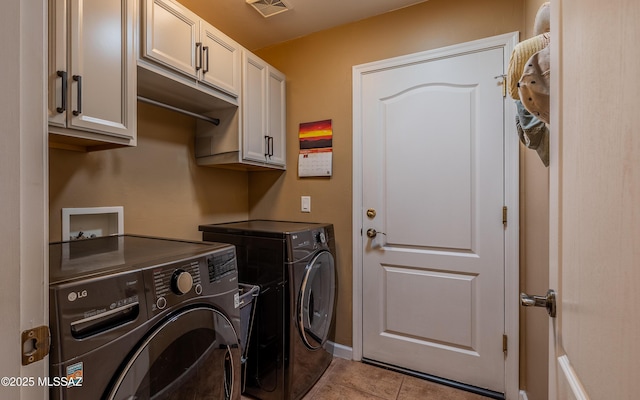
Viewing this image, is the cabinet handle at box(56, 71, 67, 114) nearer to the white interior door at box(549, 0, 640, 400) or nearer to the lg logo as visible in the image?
the lg logo

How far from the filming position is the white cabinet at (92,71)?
1.05 m

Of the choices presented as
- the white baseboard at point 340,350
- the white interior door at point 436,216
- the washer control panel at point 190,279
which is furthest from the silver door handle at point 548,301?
the white baseboard at point 340,350

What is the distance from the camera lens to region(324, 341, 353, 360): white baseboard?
84.1 inches

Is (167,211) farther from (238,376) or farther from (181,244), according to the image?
(238,376)

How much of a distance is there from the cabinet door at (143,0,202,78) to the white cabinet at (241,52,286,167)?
399mm

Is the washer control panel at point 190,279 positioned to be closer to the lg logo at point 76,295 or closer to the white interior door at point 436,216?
the lg logo at point 76,295

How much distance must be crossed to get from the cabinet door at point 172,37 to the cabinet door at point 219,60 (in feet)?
0.17

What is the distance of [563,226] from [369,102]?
167cm

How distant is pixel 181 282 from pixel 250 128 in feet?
4.38

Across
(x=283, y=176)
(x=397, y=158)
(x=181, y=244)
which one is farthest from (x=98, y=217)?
(x=397, y=158)

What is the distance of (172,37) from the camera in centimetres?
148

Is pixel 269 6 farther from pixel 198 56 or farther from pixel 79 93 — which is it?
pixel 79 93

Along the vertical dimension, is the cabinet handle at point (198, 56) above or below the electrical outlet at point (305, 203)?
above

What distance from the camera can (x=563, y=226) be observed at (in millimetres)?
650
